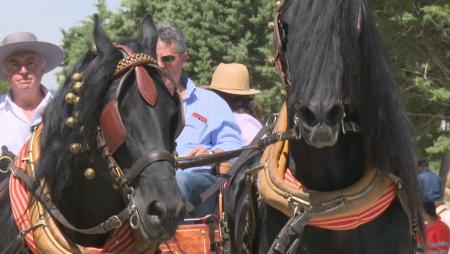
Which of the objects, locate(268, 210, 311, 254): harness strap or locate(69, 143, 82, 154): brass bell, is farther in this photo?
locate(268, 210, 311, 254): harness strap

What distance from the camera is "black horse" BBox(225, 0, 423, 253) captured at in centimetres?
451

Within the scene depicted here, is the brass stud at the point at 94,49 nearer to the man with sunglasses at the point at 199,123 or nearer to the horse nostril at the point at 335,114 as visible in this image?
the horse nostril at the point at 335,114

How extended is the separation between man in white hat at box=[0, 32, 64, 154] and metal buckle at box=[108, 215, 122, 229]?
120 cm

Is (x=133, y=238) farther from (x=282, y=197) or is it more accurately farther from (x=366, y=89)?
(x=366, y=89)

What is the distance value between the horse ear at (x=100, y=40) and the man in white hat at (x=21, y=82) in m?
1.06

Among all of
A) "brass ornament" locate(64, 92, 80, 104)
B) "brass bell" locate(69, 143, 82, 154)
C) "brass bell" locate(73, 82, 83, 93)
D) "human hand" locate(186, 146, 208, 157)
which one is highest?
"brass bell" locate(73, 82, 83, 93)

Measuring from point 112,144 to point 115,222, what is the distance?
15.1 inches

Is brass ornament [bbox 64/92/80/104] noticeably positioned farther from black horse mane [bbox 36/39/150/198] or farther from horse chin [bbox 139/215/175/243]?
horse chin [bbox 139/215/175/243]

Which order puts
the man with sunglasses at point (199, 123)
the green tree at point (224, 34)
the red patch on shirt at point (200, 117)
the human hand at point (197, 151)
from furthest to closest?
1. the green tree at point (224, 34)
2. the red patch on shirt at point (200, 117)
3. the man with sunglasses at point (199, 123)
4. the human hand at point (197, 151)

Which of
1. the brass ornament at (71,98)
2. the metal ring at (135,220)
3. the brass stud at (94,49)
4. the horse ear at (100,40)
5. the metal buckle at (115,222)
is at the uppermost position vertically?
the horse ear at (100,40)

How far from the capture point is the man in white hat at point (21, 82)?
17.6ft

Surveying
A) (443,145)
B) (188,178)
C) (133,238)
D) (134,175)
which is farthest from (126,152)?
(443,145)

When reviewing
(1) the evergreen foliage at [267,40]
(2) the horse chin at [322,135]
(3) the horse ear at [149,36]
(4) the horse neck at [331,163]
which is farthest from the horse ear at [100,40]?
(1) the evergreen foliage at [267,40]

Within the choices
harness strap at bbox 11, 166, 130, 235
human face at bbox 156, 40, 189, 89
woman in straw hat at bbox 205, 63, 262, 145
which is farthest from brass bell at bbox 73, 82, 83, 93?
woman in straw hat at bbox 205, 63, 262, 145
